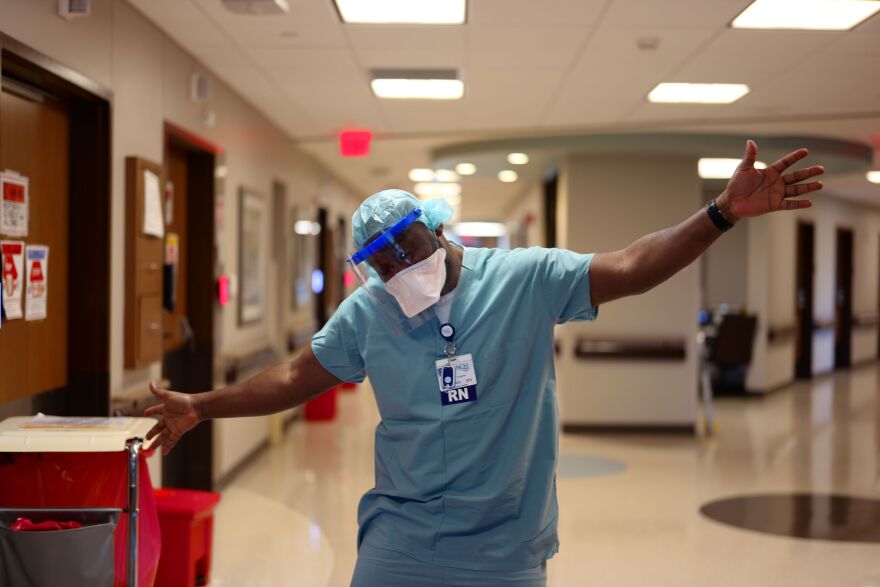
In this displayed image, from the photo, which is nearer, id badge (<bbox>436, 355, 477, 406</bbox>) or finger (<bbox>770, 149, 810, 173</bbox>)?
finger (<bbox>770, 149, 810, 173</bbox>)

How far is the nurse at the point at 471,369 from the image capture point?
184 centimetres

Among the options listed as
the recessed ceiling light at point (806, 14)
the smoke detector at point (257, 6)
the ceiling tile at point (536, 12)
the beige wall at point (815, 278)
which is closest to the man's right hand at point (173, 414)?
the smoke detector at point (257, 6)

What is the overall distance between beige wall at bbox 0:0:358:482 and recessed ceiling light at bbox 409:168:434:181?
340 centimetres

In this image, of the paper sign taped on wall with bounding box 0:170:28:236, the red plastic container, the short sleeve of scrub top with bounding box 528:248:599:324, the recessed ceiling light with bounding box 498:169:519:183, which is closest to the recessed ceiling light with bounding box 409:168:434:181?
the recessed ceiling light with bounding box 498:169:519:183

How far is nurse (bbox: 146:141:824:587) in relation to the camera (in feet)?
6.03

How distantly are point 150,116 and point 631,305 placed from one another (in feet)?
16.4

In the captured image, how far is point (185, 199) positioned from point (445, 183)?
7.02m

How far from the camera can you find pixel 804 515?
208 inches

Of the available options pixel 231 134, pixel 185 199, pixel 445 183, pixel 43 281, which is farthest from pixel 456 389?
pixel 445 183

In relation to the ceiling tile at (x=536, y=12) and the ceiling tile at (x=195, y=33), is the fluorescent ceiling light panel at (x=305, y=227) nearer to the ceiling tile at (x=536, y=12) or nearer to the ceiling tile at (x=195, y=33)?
the ceiling tile at (x=195, y=33)

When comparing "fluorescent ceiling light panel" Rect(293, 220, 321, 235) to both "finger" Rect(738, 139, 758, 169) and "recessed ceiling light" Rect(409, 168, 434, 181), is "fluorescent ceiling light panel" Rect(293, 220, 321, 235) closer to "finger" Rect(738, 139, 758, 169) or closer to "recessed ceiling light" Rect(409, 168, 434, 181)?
"recessed ceiling light" Rect(409, 168, 434, 181)

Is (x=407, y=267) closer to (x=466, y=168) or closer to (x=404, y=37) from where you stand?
A: (x=404, y=37)

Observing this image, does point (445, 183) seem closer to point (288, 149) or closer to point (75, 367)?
point (288, 149)

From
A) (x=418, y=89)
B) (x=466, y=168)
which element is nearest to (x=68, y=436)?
(x=418, y=89)
